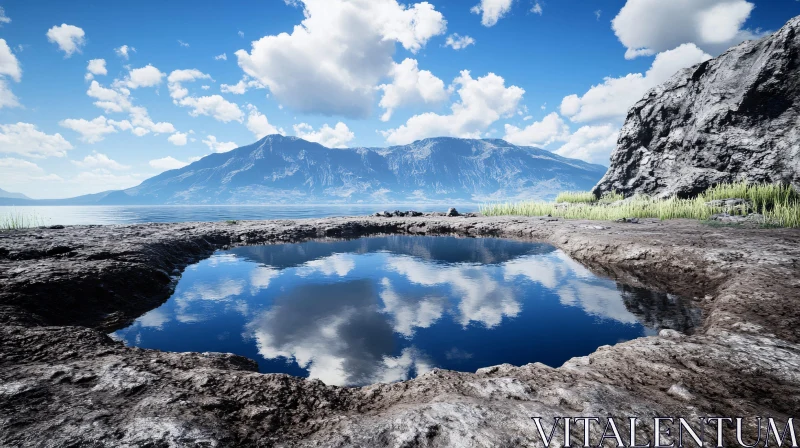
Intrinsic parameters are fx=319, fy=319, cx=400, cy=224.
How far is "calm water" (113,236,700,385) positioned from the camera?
4.79 meters

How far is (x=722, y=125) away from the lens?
64.1ft

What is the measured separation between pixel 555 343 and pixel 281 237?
1432 cm

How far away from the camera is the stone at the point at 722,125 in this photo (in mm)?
17234

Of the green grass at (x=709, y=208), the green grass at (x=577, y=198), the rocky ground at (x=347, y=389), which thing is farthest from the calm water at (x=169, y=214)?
the green grass at (x=709, y=208)

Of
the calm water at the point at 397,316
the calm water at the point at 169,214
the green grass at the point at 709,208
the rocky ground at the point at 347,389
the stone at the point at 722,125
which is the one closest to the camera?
the rocky ground at the point at 347,389

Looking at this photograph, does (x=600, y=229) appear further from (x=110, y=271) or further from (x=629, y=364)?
(x=110, y=271)

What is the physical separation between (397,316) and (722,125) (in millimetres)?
25066

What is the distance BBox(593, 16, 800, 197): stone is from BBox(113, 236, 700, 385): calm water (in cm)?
1672

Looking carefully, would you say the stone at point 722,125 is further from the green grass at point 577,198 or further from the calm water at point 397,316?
the calm water at point 397,316

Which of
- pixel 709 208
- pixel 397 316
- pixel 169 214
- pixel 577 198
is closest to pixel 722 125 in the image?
pixel 709 208

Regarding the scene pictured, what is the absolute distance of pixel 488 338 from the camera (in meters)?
5.34

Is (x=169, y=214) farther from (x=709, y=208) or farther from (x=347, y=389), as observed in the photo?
(x=709, y=208)

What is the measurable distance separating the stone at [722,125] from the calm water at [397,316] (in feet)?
54.8

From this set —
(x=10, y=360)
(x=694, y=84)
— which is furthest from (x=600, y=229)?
(x=694, y=84)
